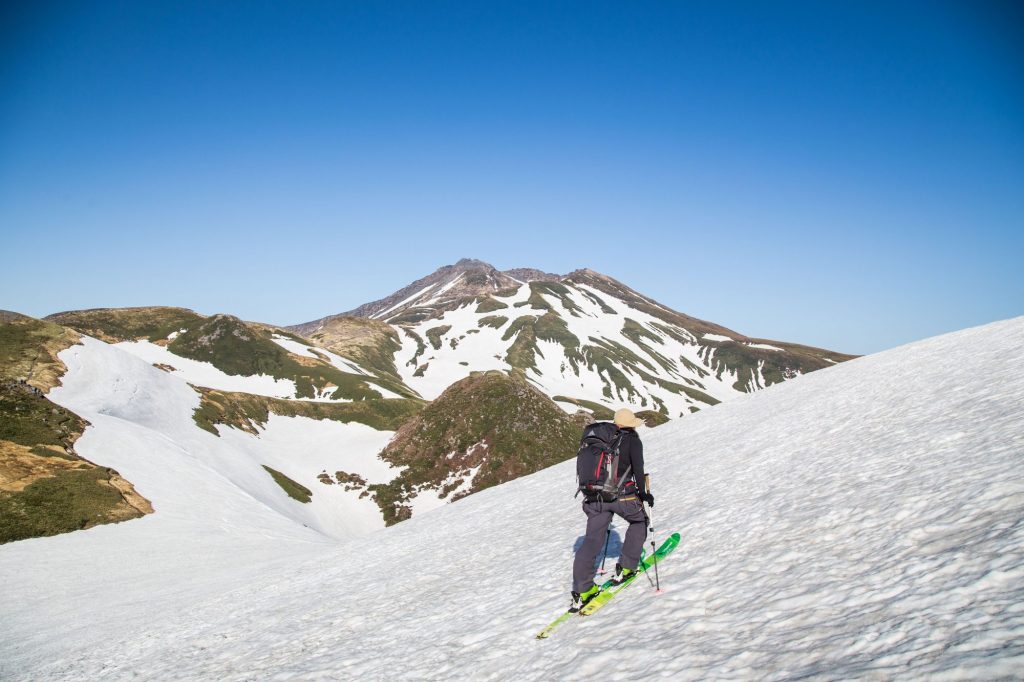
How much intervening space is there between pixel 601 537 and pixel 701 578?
2.03 metres

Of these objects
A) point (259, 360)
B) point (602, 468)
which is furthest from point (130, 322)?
point (602, 468)

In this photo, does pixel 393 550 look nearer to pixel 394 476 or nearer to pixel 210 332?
pixel 394 476

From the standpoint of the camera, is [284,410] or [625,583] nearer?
[625,583]

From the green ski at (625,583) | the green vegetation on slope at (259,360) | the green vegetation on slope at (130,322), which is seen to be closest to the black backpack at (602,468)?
the green ski at (625,583)

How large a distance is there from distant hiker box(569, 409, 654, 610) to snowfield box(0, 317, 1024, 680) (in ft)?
2.01

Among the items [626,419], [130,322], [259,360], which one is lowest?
[626,419]

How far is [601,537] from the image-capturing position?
1062 centimetres

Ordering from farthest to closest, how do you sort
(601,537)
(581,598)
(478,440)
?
(478,440), (601,537), (581,598)

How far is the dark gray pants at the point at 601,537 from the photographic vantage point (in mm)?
10516

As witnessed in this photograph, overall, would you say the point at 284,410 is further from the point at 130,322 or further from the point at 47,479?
the point at 130,322

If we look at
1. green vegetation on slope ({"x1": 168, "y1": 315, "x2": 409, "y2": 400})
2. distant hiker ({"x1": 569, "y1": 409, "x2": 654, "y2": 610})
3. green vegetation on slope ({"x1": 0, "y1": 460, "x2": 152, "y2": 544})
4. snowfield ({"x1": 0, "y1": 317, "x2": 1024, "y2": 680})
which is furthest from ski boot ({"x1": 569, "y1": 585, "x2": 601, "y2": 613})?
green vegetation on slope ({"x1": 168, "y1": 315, "x2": 409, "y2": 400})

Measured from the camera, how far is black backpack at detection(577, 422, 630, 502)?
35.0ft

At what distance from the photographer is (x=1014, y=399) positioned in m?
14.7

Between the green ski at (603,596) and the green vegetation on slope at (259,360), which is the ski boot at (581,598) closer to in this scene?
the green ski at (603,596)
